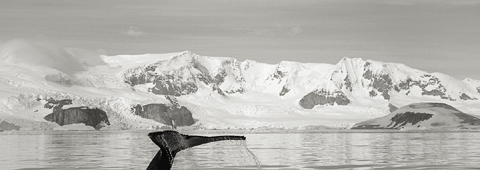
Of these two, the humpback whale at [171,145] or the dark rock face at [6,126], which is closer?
the humpback whale at [171,145]

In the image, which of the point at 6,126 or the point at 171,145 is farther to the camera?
the point at 6,126

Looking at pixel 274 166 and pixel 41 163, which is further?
pixel 41 163

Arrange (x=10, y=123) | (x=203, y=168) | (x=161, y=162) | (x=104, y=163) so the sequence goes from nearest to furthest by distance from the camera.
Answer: (x=161, y=162) → (x=203, y=168) → (x=104, y=163) → (x=10, y=123)

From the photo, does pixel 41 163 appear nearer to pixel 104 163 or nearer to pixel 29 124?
pixel 104 163

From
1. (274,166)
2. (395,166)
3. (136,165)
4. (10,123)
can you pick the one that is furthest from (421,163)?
(10,123)

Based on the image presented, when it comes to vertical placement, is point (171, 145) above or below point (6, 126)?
below

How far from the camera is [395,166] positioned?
126ft

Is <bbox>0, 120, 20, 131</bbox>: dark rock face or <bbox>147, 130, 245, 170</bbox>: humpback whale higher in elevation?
<bbox>0, 120, 20, 131</bbox>: dark rock face

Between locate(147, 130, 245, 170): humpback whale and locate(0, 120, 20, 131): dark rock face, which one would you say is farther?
locate(0, 120, 20, 131): dark rock face

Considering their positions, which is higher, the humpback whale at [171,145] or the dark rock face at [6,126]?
the dark rock face at [6,126]

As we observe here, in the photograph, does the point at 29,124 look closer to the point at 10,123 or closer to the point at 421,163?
the point at 10,123

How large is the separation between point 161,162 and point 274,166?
22.2 metres

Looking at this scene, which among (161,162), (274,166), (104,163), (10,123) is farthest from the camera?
(10,123)

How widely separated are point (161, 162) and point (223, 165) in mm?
22223
